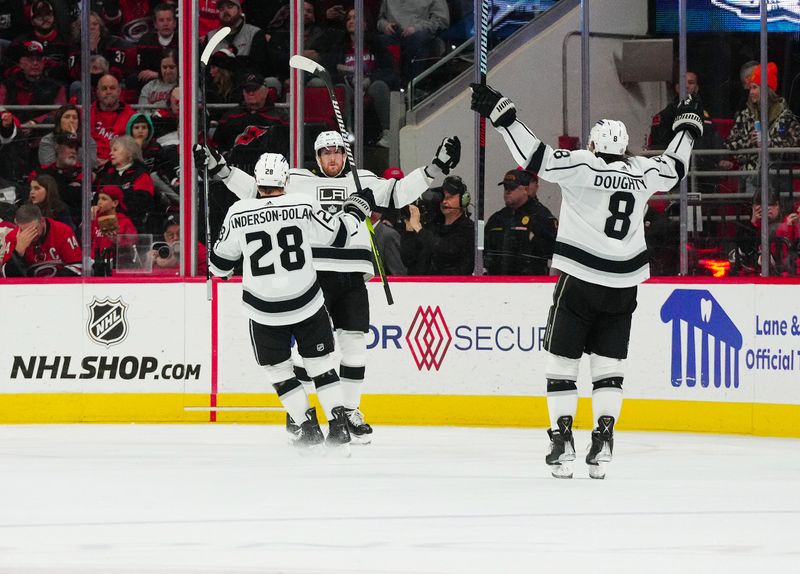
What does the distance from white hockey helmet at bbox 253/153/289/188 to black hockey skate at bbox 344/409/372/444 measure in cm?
115

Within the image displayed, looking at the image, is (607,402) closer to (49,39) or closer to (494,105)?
(494,105)

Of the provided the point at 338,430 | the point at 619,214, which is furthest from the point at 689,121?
the point at 338,430

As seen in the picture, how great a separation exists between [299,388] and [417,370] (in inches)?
58.4

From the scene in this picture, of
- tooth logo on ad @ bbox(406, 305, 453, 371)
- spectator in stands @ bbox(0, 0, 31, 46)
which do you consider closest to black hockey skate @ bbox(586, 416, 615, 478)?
tooth logo on ad @ bbox(406, 305, 453, 371)

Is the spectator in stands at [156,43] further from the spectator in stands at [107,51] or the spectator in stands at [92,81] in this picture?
the spectator in stands at [92,81]

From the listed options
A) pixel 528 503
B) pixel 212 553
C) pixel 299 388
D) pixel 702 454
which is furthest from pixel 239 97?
pixel 212 553

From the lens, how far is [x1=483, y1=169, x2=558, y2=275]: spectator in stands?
6961 mm

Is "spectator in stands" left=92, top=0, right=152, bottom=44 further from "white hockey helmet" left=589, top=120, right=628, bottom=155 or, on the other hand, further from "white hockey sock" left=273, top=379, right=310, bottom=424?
"white hockey helmet" left=589, top=120, right=628, bottom=155

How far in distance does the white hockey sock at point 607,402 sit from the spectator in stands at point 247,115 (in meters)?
3.23

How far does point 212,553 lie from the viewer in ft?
11.0

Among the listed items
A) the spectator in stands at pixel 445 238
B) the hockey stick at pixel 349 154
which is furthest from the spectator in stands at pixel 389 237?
the hockey stick at pixel 349 154

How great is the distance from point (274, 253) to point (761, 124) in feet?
9.00

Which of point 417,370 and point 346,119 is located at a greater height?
point 346,119

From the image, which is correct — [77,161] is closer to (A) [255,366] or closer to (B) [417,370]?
(A) [255,366]
